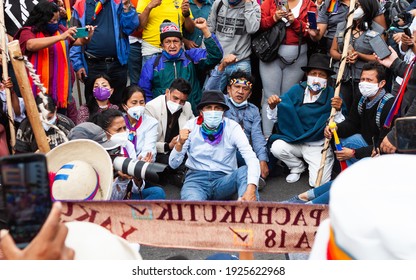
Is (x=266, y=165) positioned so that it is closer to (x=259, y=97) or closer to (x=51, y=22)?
(x=259, y=97)

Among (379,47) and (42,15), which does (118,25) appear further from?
(379,47)

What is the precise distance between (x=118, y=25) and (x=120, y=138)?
6.16 feet

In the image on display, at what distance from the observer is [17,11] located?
20.0 ft

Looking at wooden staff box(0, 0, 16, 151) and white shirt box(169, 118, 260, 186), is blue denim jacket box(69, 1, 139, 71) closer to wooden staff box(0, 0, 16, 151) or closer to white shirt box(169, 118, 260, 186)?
wooden staff box(0, 0, 16, 151)

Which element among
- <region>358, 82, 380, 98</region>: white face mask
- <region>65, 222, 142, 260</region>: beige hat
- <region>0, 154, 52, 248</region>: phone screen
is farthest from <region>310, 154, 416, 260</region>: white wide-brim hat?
<region>358, 82, 380, 98</region>: white face mask

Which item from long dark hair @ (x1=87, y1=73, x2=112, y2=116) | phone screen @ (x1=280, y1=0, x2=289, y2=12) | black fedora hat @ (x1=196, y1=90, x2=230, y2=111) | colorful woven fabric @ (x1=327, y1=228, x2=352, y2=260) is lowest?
long dark hair @ (x1=87, y1=73, x2=112, y2=116)

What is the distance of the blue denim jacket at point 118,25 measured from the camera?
6531 mm

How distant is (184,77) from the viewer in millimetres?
6434

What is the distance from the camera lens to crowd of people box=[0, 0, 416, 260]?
17.2 feet

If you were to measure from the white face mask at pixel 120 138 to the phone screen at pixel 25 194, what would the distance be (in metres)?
3.11

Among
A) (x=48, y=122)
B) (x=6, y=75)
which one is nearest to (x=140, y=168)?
(x=48, y=122)

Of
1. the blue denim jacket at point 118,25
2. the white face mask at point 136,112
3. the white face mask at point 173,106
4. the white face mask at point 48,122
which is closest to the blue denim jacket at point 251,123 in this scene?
the white face mask at point 173,106

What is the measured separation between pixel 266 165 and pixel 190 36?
1810 millimetres

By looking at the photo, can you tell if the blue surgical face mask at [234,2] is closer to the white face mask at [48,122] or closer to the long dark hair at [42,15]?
the long dark hair at [42,15]
